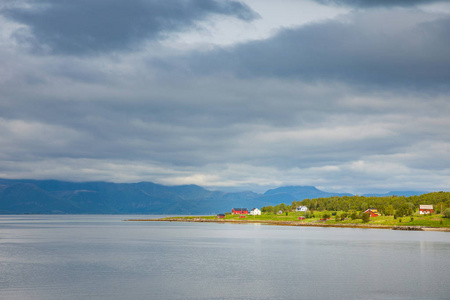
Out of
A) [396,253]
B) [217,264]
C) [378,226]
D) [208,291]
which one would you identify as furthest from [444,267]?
[378,226]

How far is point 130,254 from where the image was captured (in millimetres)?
79375

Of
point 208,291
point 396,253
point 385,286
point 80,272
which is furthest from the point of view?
point 396,253

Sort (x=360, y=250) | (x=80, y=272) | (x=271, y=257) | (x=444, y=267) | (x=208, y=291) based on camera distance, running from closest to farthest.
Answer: (x=208, y=291) → (x=80, y=272) → (x=444, y=267) → (x=271, y=257) → (x=360, y=250)

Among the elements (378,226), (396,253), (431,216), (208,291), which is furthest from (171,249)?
(431,216)

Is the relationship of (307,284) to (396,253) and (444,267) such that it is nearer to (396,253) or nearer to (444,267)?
(444,267)

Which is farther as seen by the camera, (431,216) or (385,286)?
(431,216)

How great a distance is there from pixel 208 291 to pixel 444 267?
35.4 meters

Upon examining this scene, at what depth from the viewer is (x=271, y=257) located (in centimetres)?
7562

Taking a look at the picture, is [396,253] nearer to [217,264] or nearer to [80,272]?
[217,264]

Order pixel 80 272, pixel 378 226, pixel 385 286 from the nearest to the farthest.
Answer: pixel 385 286
pixel 80 272
pixel 378 226

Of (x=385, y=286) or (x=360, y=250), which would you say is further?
(x=360, y=250)

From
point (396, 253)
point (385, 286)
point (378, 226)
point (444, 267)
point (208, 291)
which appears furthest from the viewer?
point (378, 226)

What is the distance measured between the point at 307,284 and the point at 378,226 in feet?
487

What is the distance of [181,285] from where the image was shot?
157 feet
